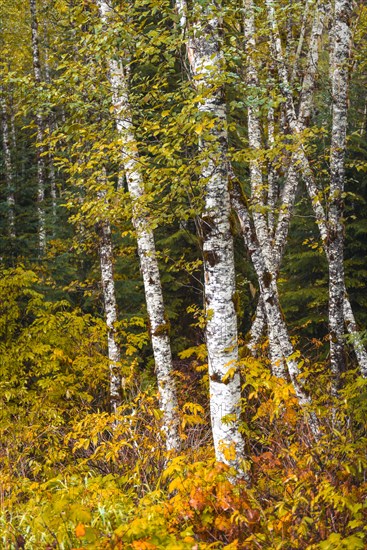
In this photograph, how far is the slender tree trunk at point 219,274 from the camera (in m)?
5.10

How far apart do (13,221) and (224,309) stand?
31.9 ft

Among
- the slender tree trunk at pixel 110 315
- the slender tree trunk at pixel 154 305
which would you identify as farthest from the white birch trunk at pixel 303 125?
the slender tree trunk at pixel 110 315

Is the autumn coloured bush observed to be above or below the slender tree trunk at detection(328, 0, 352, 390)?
below

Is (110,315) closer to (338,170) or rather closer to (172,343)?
(172,343)

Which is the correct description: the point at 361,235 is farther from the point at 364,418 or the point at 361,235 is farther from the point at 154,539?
the point at 154,539

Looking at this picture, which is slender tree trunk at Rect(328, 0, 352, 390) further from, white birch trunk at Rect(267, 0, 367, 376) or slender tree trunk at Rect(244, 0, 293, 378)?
slender tree trunk at Rect(244, 0, 293, 378)

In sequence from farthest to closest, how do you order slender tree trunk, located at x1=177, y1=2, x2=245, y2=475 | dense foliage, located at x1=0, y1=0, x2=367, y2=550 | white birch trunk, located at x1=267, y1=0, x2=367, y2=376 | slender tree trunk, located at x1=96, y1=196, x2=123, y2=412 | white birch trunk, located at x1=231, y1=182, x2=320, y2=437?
slender tree trunk, located at x1=96, y1=196, x2=123, y2=412 < white birch trunk, located at x1=267, y1=0, x2=367, y2=376 < white birch trunk, located at x1=231, y1=182, x2=320, y2=437 < slender tree trunk, located at x1=177, y1=2, x2=245, y2=475 < dense foliage, located at x1=0, y1=0, x2=367, y2=550

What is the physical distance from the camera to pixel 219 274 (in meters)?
5.22

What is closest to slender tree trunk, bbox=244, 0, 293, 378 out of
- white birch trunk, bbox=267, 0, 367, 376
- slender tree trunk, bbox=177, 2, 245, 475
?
white birch trunk, bbox=267, 0, 367, 376

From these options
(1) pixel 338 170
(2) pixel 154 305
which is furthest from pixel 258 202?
→ (2) pixel 154 305

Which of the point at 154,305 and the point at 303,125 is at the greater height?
the point at 303,125

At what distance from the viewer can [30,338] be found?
388 inches

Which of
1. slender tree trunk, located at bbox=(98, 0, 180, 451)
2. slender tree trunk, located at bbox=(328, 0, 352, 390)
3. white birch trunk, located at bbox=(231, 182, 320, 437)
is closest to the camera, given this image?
slender tree trunk, located at bbox=(328, 0, 352, 390)

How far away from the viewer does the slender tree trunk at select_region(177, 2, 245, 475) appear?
510 cm
